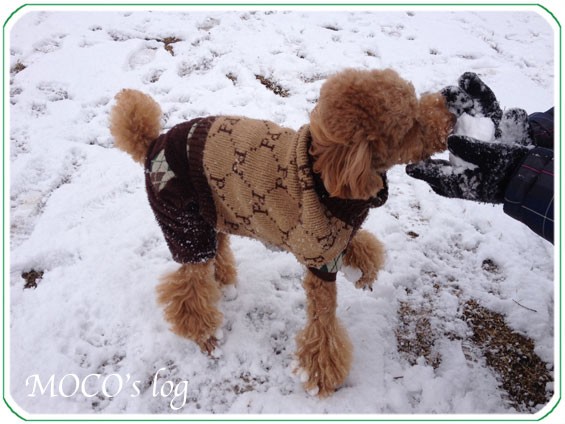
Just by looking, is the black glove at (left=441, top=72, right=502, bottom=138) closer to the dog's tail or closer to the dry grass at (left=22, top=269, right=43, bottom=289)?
the dog's tail

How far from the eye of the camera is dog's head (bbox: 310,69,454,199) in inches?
69.1

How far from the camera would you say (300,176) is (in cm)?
189

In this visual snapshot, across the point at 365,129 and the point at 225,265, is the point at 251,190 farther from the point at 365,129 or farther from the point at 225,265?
the point at 225,265

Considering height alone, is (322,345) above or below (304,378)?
above

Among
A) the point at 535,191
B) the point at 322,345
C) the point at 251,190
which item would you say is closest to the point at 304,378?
the point at 322,345

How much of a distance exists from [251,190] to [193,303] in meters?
1.01

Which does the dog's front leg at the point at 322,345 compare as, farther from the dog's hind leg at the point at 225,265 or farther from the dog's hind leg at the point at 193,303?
the dog's hind leg at the point at 225,265

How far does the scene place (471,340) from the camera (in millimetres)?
2516

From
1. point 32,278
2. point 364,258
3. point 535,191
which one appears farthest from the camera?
point 32,278

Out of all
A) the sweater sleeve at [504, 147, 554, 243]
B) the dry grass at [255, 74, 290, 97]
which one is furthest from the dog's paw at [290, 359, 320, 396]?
the dry grass at [255, 74, 290, 97]

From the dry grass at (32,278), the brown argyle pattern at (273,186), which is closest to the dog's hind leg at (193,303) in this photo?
the brown argyle pattern at (273,186)

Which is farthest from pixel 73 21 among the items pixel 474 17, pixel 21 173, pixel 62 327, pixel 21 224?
pixel 474 17

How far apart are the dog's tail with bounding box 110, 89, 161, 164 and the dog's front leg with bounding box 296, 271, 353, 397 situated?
4.07 feet

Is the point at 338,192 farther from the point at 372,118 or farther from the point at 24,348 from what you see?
the point at 24,348
